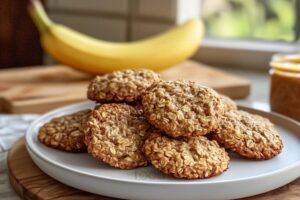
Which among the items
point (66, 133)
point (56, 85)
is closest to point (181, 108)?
point (66, 133)

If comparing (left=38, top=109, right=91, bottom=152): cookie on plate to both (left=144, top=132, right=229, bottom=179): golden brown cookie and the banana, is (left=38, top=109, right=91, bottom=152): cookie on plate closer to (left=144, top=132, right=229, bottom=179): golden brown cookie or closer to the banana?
(left=144, top=132, right=229, bottom=179): golden brown cookie

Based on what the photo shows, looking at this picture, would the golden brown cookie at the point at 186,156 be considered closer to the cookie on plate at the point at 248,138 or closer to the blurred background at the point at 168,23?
the cookie on plate at the point at 248,138

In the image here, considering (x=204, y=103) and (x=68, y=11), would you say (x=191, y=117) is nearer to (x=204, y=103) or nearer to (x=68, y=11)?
(x=204, y=103)

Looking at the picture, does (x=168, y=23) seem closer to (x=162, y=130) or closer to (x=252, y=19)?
(x=252, y=19)

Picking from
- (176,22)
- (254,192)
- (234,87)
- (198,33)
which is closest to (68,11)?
(176,22)

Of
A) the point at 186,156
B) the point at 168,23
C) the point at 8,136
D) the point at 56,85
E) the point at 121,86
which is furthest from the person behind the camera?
the point at 168,23
